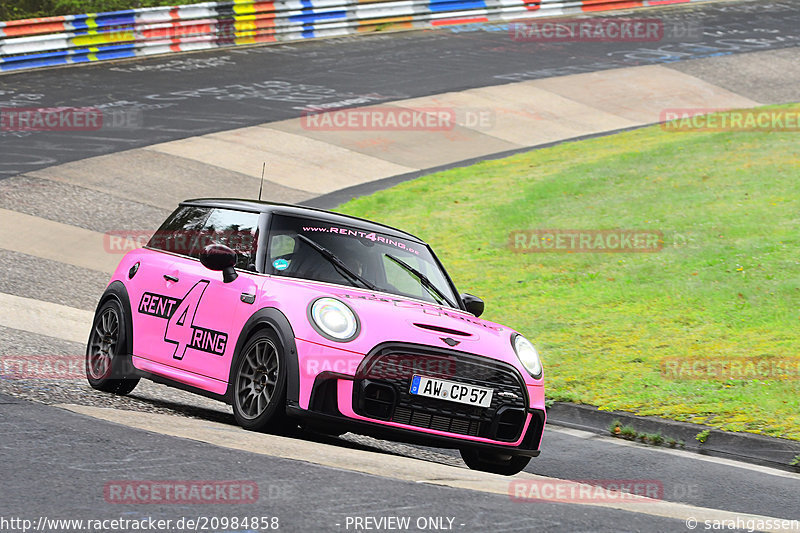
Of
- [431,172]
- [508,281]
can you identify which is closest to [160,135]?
[431,172]

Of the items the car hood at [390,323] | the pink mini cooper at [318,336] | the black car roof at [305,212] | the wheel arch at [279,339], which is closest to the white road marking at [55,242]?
the pink mini cooper at [318,336]

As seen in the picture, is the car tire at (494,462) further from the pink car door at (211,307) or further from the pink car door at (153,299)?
the pink car door at (153,299)

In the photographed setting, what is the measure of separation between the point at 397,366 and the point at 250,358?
1.03m

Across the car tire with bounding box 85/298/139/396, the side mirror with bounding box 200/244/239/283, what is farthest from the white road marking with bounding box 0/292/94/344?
the side mirror with bounding box 200/244/239/283

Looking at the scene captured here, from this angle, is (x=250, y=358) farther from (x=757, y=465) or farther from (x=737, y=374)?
(x=737, y=374)

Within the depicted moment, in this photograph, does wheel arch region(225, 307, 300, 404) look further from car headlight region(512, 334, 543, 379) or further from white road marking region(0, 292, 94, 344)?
white road marking region(0, 292, 94, 344)

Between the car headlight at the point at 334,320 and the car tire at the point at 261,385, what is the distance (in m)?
0.28

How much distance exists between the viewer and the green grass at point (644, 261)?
9.47 m

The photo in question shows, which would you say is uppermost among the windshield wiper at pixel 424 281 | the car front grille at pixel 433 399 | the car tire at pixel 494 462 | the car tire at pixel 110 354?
the windshield wiper at pixel 424 281

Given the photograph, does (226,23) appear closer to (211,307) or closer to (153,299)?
(153,299)

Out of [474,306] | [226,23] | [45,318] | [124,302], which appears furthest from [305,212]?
[226,23]

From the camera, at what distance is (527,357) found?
698 centimetres

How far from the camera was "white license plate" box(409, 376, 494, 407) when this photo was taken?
638cm

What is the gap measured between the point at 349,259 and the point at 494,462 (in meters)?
1.70
